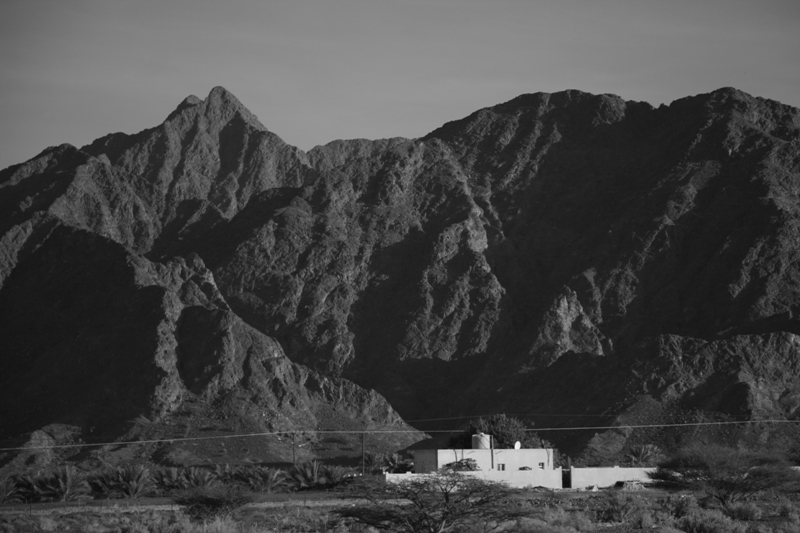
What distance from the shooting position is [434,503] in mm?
54969

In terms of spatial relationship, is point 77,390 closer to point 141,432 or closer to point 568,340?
point 141,432

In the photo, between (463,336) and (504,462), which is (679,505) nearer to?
(504,462)

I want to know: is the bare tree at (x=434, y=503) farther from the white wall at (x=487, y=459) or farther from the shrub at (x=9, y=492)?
the white wall at (x=487, y=459)

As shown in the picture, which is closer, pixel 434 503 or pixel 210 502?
pixel 434 503

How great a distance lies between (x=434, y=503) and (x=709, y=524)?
558 inches

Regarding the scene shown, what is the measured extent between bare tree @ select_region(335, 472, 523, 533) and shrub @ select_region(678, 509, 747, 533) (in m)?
10.3

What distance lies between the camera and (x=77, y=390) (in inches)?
6432

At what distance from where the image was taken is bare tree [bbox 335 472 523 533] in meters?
54.0

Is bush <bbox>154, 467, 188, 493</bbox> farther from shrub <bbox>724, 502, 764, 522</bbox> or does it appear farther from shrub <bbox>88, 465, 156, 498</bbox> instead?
shrub <bbox>724, 502, 764, 522</bbox>

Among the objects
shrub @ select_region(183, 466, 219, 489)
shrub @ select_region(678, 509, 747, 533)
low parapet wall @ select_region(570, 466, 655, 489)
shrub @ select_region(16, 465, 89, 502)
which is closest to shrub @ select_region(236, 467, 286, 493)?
shrub @ select_region(183, 466, 219, 489)

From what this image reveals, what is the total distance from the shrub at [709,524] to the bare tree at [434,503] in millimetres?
10303

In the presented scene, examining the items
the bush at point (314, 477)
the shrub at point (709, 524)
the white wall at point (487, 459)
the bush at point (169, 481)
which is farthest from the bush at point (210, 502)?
the white wall at point (487, 459)

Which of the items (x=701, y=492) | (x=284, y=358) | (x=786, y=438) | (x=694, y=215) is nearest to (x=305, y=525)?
(x=701, y=492)

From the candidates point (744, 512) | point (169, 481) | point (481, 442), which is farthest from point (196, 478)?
point (744, 512)
